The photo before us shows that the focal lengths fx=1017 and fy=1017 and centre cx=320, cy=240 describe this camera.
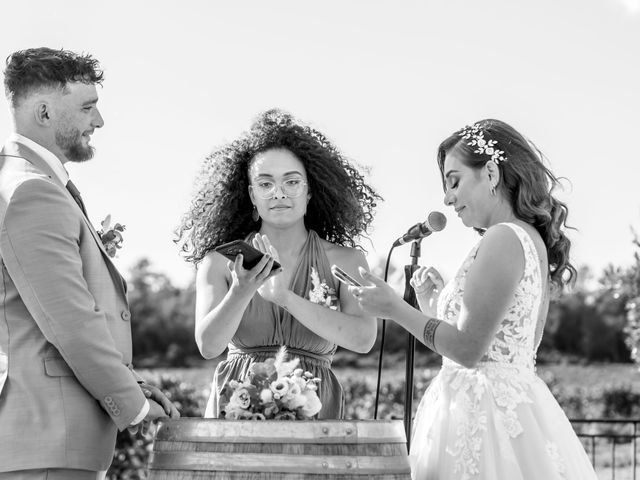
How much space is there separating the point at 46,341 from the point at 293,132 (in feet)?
5.45

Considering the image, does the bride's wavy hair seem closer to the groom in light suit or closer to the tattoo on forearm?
the tattoo on forearm

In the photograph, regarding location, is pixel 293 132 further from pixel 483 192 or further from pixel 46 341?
pixel 46 341

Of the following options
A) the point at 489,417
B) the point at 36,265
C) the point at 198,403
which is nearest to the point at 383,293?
the point at 489,417

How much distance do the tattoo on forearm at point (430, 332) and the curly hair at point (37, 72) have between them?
1.56 m

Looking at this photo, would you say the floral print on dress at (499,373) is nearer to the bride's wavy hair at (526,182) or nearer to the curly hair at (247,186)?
the bride's wavy hair at (526,182)

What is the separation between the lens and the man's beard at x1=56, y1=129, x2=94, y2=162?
370cm

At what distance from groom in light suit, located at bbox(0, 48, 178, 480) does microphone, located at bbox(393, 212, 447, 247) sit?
1.49 m

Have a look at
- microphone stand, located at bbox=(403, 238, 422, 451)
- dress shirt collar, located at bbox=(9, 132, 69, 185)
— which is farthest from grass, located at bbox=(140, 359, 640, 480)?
dress shirt collar, located at bbox=(9, 132, 69, 185)

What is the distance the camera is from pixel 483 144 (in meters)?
4.09

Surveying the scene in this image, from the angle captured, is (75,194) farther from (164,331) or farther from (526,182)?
(164,331)

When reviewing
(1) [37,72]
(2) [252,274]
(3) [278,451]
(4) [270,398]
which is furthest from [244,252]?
(1) [37,72]

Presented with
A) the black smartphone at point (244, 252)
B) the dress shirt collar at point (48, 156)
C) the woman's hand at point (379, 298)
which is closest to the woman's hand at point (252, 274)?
the black smartphone at point (244, 252)

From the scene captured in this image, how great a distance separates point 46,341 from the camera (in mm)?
3461

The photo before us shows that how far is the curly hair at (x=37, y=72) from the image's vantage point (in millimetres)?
3701
